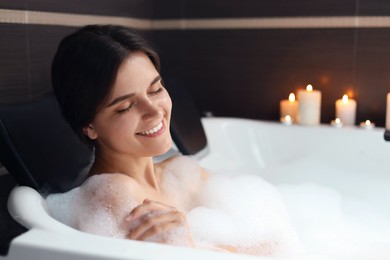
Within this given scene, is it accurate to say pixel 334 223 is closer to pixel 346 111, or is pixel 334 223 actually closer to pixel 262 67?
pixel 346 111

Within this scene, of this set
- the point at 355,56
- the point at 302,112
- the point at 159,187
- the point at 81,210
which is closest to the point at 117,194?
the point at 81,210

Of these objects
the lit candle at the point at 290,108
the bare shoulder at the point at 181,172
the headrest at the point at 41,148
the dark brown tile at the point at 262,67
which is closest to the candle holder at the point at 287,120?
the lit candle at the point at 290,108

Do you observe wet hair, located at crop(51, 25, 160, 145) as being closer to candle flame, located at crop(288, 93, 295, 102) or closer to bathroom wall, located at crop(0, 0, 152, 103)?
bathroom wall, located at crop(0, 0, 152, 103)

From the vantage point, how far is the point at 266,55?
280 centimetres

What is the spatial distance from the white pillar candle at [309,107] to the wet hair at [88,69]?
4.75ft

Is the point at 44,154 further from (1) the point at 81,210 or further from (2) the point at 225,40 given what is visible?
(2) the point at 225,40

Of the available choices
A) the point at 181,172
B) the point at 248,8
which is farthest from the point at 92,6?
the point at 181,172

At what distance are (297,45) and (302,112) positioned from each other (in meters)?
0.34

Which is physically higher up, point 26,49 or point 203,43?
point 26,49

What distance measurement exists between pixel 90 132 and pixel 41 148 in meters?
0.21

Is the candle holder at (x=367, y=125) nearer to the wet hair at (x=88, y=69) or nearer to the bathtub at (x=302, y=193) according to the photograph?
the bathtub at (x=302, y=193)

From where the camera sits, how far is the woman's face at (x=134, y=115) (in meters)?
1.31

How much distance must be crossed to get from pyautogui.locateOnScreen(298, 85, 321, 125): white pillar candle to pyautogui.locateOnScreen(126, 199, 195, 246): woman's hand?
58.7 inches

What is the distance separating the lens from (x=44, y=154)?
58.8 inches
